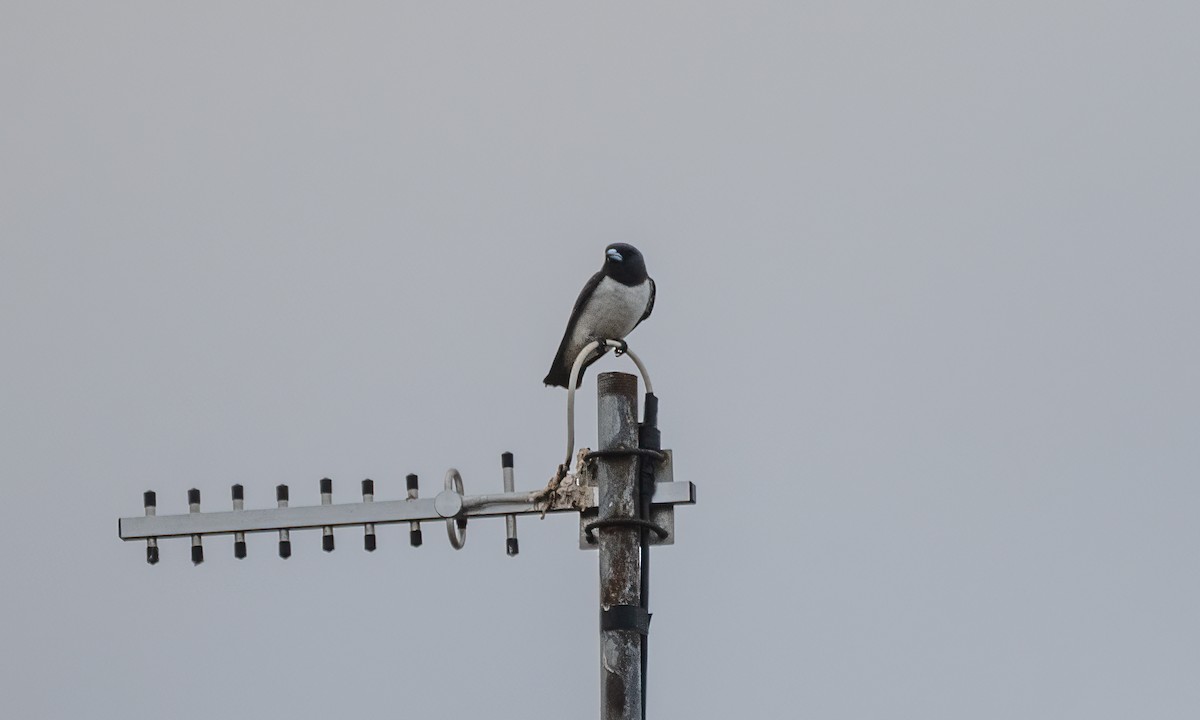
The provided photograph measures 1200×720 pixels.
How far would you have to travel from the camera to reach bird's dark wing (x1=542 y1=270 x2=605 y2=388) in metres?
8.49

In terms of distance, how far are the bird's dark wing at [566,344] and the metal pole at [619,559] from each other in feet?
8.09

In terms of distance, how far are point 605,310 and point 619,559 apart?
2.80 meters

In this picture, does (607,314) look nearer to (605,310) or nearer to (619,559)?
(605,310)

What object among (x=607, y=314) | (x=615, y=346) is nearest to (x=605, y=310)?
(x=607, y=314)

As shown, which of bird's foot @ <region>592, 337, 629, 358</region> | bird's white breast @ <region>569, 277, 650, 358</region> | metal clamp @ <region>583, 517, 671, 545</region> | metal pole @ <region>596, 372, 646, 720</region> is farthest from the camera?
bird's white breast @ <region>569, 277, 650, 358</region>

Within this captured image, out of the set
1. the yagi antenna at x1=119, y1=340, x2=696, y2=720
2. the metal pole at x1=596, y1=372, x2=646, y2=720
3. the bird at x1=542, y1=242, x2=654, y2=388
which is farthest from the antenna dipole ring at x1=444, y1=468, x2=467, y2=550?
the bird at x1=542, y1=242, x2=654, y2=388

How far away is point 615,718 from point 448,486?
1.05 m

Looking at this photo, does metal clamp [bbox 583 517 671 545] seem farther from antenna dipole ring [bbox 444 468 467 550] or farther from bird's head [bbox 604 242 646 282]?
bird's head [bbox 604 242 646 282]

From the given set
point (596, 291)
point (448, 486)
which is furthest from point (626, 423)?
point (596, 291)

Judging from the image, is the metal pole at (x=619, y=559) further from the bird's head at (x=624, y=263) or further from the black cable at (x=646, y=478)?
the bird's head at (x=624, y=263)

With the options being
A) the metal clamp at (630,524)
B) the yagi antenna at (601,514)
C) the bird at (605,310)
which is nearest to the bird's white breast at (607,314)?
the bird at (605,310)

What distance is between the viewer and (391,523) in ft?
20.4

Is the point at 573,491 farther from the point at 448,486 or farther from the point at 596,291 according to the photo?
the point at 596,291

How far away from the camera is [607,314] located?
8.51 m
